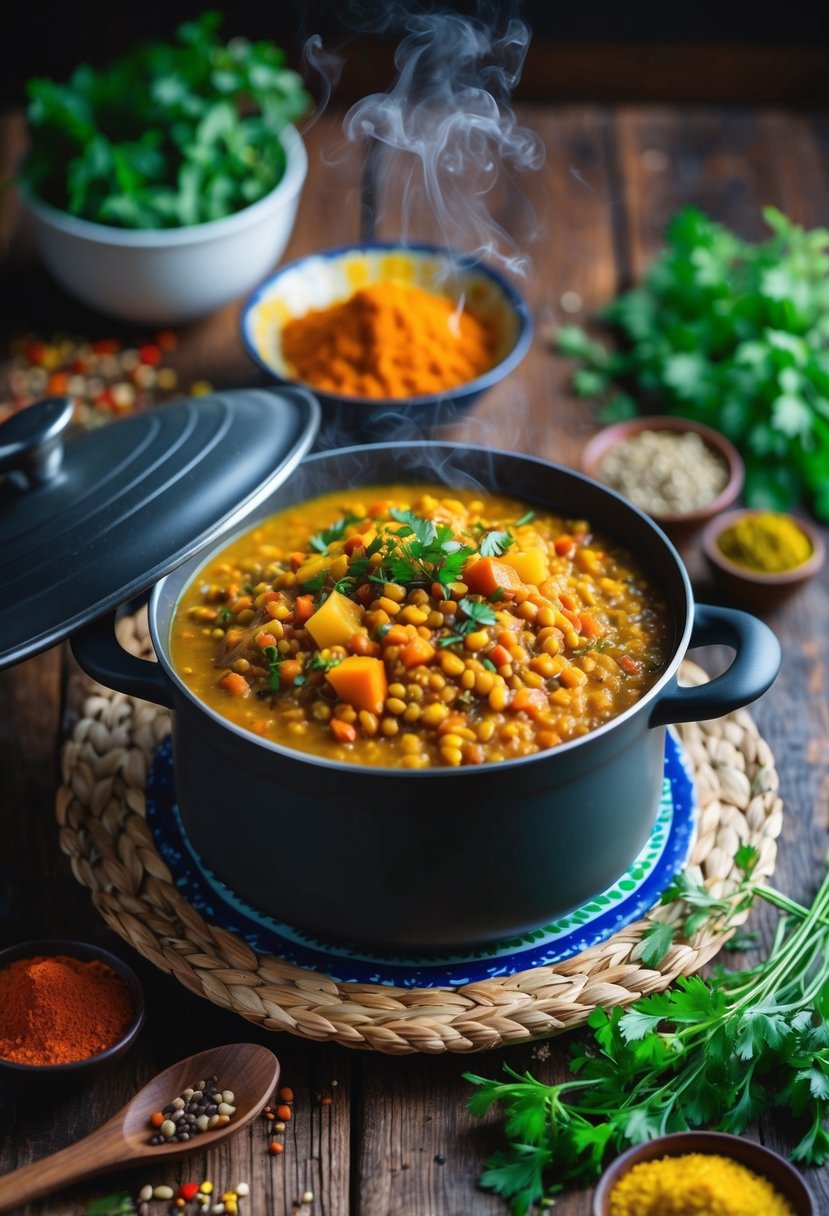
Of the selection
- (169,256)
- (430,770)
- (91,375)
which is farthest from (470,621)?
(91,375)

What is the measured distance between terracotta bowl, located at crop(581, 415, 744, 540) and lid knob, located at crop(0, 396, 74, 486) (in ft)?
5.90

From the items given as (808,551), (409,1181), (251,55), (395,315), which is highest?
(251,55)

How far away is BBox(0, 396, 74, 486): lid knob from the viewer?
2.82 metres

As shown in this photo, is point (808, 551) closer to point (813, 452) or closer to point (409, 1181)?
point (813, 452)

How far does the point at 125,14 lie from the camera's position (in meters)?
6.07

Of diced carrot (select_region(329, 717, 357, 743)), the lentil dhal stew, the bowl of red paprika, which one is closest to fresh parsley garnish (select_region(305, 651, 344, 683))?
the lentil dhal stew

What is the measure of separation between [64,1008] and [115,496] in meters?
1.06

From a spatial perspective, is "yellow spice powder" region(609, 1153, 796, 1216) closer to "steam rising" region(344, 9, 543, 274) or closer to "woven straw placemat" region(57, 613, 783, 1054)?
"woven straw placemat" region(57, 613, 783, 1054)

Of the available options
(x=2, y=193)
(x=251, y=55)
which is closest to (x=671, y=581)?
(x=251, y=55)

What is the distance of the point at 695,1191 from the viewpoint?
2246mm

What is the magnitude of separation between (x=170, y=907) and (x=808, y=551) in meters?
2.12

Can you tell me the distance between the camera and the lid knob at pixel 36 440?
111 inches

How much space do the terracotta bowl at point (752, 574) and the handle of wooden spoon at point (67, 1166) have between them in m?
2.26

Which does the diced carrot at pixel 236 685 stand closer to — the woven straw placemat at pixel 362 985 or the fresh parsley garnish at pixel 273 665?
the fresh parsley garnish at pixel 273 665
